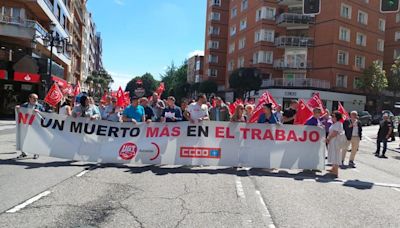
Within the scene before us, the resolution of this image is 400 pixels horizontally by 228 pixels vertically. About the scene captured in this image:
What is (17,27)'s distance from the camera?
31328mm

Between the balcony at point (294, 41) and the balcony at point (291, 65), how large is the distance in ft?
6.40

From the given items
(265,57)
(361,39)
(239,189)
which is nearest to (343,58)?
(361,39)

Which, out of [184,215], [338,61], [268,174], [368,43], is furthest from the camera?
[368,43]

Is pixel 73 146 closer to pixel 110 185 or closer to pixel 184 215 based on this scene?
pixel 110 185

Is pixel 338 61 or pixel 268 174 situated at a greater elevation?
pixel 338 61

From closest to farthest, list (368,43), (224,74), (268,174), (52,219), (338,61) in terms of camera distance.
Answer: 1. (52,219)
2. (268,174)
3. (338,61)
4. (368,43)
5. (224,74)

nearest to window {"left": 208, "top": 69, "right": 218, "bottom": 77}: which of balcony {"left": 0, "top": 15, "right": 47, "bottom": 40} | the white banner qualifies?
balcony {"left": 0, "top": 15, "right": 47, "bottom": 40}

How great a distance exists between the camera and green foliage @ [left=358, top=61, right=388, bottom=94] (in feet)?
163

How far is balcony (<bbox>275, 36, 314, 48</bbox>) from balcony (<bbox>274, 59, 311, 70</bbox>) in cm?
195

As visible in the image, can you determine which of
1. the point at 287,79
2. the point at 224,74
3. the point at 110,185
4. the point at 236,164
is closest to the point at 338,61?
the point at 287,79

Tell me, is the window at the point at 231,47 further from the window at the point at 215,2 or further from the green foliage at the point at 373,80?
the green foliage at the point at 373,80

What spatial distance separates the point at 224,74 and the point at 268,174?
64.9 m

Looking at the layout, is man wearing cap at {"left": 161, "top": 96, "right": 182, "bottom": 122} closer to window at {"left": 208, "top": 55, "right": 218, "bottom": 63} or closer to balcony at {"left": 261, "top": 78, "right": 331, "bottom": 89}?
balcony at {"left": 261, "top": 78, "right": 331, "bottom": 89}

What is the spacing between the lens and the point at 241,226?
567 centimetres
